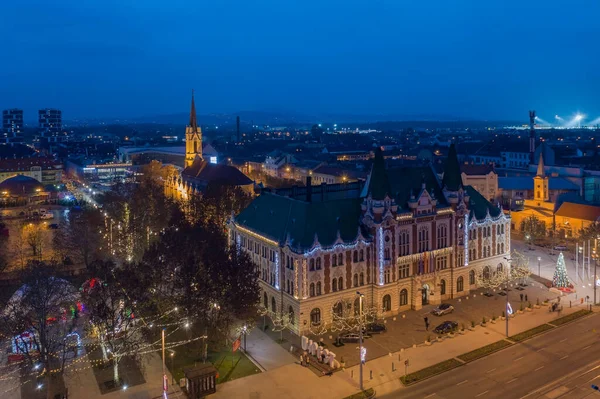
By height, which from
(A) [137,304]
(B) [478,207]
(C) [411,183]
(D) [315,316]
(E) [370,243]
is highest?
(C) [411,183]

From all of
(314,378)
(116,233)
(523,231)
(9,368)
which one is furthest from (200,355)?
(523,231)

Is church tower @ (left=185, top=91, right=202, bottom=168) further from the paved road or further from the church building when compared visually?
the paved road

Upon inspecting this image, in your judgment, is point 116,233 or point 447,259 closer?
point 447,259

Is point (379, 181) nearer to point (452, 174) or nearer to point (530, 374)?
point (452, 174)

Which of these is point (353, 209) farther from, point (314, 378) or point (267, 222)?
point (314, 378)

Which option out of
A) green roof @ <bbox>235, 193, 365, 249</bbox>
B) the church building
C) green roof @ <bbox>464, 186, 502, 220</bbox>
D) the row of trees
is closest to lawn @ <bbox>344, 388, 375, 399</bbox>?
the row of trees

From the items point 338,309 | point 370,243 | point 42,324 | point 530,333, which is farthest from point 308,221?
point 42,324
